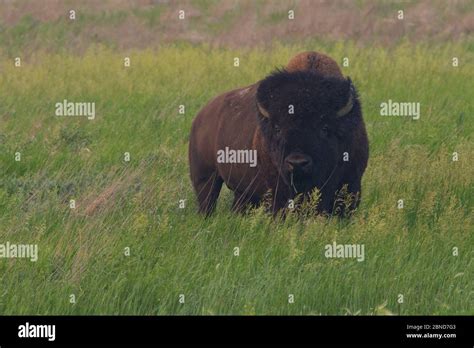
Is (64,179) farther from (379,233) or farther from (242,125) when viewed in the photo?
(379,233)

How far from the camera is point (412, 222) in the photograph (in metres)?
9.23

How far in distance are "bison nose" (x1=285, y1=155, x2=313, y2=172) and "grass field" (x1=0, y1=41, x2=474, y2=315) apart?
1.39ft

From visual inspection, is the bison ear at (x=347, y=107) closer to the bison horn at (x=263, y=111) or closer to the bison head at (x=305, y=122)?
the bison head at (x=305, y=122)

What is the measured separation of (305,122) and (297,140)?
212mm

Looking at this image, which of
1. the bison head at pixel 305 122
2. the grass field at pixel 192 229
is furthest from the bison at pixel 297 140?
the grass field at pixel 192 229

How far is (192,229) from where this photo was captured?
27.7 ft

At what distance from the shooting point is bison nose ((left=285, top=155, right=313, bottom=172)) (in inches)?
330

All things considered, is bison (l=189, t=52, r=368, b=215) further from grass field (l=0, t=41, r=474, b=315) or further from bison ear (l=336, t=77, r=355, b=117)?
grass field (l=0, t=41, r=474, b=315)

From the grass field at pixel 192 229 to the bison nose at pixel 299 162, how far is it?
423 mm

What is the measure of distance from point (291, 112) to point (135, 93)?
353 inches

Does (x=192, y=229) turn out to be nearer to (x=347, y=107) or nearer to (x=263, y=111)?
(x=263, y=111)

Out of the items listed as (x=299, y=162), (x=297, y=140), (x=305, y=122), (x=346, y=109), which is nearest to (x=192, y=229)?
(x=299, y=162)

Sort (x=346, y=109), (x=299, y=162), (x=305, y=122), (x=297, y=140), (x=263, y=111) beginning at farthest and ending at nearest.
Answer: (x=263, y=111)
(x=346, y=109)
(x=305, y=122)
(x=297, y=140)
(x=299, y=162)
